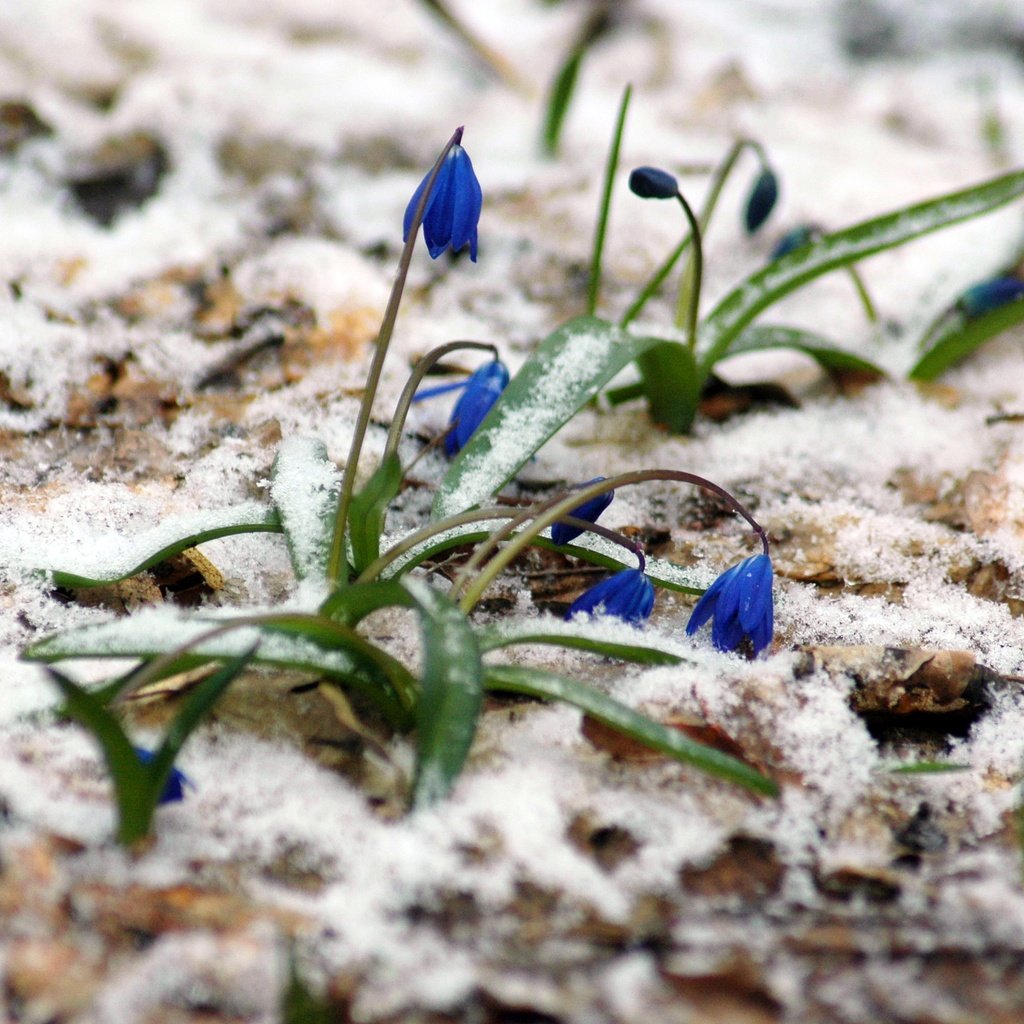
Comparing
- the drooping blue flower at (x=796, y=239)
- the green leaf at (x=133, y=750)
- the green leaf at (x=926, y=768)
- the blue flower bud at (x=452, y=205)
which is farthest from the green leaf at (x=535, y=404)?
the drooping blue flower at (x=796, y=239)

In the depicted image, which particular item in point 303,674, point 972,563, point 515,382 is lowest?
point 303,674

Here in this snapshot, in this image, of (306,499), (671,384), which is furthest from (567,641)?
(671,384)

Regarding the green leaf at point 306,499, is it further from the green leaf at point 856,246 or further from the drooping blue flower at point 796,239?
the drooping blue flower at point 796,239

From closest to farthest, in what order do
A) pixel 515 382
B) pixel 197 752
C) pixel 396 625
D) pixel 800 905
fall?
1. pixel 800 905
2. pixel 197 752
3. pixel 396 625
4. pixel 515 382

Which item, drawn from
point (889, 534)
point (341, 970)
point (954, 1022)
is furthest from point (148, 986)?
point (889, 534)

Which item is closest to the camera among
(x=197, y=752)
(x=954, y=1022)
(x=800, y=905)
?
(x=954, y=1022)

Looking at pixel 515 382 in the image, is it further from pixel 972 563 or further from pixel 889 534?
pixel 972 563

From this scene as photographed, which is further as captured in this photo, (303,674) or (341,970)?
(303,674)

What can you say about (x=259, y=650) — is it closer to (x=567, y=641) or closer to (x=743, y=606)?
(x=567, y=641)
